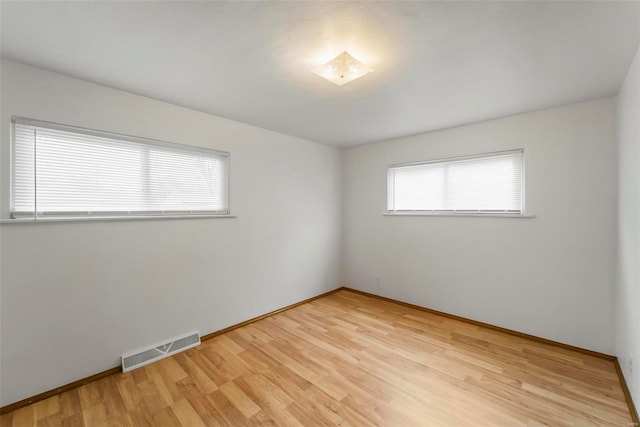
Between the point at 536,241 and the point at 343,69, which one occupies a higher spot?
the point at 343,69

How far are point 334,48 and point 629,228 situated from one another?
2.48 meters

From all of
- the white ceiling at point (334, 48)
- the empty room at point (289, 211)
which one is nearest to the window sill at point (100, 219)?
the empty room at point (289, 211)

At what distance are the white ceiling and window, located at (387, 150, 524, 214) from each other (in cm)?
68

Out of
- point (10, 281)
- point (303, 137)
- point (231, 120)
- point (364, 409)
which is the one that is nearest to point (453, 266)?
point (364, 409)

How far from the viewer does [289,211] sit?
3.58 m

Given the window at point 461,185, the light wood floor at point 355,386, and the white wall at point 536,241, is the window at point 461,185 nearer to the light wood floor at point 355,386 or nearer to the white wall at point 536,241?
the white wall at point 536,241

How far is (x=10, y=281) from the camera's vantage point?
175 cm

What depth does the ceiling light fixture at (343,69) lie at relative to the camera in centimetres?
168

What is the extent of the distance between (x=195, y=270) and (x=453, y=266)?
3.05 m

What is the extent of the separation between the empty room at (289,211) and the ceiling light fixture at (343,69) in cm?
2

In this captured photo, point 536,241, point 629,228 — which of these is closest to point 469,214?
point 536,241

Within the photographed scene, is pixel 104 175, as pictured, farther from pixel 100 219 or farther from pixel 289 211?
pixel 289 211

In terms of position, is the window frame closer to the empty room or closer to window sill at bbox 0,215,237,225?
the empty room

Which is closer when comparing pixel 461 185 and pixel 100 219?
pixel 100 219
